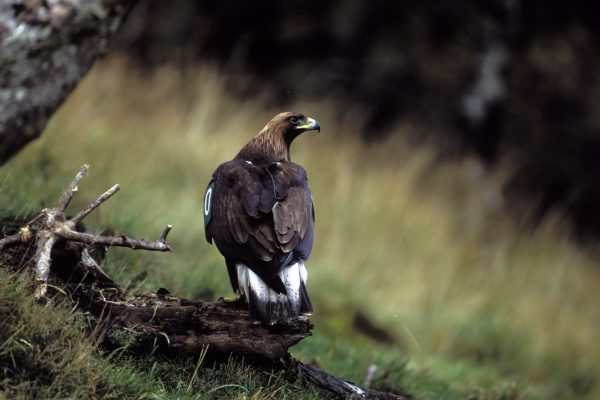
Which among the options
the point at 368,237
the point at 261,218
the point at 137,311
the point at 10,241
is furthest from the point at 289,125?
the point at 368,237

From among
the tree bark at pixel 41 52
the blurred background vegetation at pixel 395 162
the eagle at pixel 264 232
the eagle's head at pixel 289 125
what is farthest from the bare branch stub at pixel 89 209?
the eagle's head at pixel 289 125

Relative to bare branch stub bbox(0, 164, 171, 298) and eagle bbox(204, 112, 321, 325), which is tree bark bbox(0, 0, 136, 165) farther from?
eagle bbox(204, 112, 321, 325)

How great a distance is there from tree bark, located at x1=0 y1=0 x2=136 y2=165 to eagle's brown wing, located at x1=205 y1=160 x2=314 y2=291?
2.77 ft

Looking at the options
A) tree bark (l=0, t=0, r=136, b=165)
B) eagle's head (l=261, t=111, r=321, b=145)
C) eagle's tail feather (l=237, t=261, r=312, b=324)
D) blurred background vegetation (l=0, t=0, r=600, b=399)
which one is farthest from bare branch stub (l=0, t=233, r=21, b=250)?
eagle's head (l=261, t=111, r=321, b=145)

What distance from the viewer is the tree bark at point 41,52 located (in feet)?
12.6

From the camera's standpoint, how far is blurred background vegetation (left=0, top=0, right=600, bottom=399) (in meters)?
6.14

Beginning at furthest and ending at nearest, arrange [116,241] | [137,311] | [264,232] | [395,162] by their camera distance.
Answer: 1. [395,162]
2. [264,232]
3. [137,311]
4. [116,241]

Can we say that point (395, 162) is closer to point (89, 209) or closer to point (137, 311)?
point (137, 311)

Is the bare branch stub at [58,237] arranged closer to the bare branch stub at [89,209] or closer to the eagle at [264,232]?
the bare branch stub at [89,209]

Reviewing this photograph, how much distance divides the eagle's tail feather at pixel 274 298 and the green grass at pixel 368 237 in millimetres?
794

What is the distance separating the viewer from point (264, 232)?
3773 millimetres

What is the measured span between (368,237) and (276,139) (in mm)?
3127

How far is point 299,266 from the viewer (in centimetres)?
380

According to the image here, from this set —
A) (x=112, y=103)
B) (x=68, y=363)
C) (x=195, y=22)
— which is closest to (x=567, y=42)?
(x=195, y=22)
